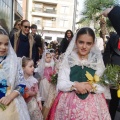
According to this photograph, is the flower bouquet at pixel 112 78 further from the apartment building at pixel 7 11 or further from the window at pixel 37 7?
the window at pixel 37 7

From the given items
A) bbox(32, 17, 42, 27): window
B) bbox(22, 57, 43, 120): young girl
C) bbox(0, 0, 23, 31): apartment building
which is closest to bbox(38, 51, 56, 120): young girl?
bbox(22, 57, 43, 120): young girl

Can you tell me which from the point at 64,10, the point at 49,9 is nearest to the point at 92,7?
the point at 64,10

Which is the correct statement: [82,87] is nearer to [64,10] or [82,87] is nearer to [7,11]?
[7,11]

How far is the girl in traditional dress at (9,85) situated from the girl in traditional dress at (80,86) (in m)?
0.45

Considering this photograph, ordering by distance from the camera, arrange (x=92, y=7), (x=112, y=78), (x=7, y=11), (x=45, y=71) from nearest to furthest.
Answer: (x=112, y=78) < (x=45, y=71) < (x=7, y=11) < (x=92, y=7)

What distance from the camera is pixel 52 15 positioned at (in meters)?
51.6

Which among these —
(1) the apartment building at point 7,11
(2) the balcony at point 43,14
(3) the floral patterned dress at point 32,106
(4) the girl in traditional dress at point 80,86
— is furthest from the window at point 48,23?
(4) the girl in traditional dress at point 80,86

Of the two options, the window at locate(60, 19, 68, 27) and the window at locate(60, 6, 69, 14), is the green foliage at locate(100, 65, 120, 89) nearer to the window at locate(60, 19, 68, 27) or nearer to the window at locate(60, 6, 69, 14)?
the window at locate(60, 6, 69, 14)

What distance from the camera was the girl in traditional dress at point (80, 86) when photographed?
10.2ft

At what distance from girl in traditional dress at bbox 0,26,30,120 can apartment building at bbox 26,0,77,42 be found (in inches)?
1881

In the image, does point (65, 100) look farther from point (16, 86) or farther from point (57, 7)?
point (57, 7)

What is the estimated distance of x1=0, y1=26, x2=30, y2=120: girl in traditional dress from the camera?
299 centimetres

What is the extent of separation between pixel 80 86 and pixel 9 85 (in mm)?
808

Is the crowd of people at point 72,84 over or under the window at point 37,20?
under
